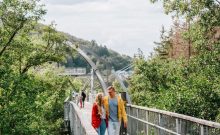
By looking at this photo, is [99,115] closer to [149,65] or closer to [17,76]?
[17,76]

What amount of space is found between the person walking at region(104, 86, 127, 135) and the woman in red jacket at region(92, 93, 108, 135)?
11 centimetres

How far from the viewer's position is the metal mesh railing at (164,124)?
911cm

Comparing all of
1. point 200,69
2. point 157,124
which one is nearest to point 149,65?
point 200,69

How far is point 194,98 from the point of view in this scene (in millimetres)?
22516

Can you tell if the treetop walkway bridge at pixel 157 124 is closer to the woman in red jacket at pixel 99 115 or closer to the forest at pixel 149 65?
the woman in red jacket at pixel 99 115

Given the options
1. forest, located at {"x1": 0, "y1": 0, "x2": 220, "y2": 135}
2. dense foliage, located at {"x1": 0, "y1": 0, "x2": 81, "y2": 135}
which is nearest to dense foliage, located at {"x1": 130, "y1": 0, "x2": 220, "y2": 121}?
→ forest, located at {"x1": 0, "y1": 0, "x2": 220, "y2": 135}

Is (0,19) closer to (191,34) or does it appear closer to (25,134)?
(25,134)

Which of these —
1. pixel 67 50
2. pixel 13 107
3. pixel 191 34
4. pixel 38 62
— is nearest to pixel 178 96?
pixel 191 34

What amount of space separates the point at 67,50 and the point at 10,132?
1260 cm

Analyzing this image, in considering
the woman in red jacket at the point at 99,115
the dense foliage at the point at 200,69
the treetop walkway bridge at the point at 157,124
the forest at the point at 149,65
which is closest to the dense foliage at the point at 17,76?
the forest at the point at 149,65

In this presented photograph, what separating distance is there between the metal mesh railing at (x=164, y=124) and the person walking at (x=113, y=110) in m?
1.00

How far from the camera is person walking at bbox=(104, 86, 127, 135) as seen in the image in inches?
484

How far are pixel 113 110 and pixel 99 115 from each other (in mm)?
335

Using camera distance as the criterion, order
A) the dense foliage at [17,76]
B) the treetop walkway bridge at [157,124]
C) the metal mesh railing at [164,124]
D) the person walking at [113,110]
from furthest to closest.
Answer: the dense foliage at [17,76] < the person walking at [113,110] < the metal mesh railing at [164,124] < the treetop walkway bridge at [157,124]
